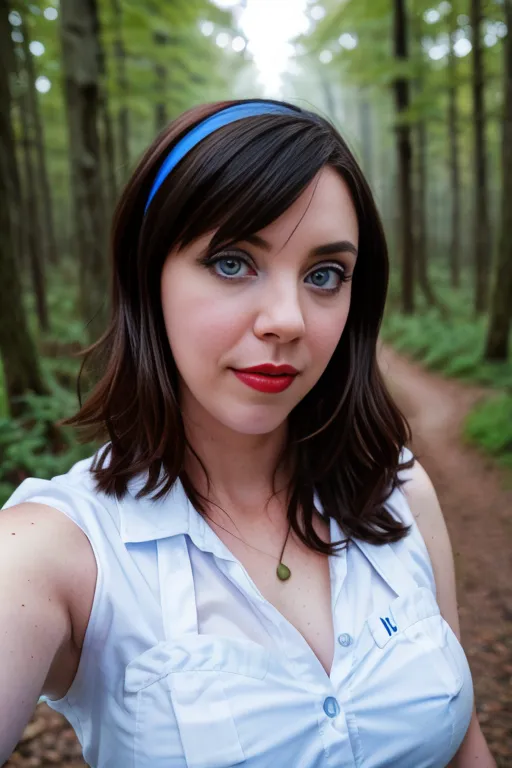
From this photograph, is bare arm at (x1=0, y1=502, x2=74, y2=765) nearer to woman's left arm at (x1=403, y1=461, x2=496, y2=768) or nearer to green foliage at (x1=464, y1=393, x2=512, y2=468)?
woman's left arm at (x1=403, y1=461, x2=496, y2=768)

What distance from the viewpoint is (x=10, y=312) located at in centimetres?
482

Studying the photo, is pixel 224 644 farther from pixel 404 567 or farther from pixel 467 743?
pixel 467 743

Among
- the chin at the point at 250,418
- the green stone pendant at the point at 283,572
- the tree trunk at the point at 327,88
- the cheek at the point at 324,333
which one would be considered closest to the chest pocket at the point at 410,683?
the green stone pendant at the point at 283,572

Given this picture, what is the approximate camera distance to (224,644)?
110 centimetres

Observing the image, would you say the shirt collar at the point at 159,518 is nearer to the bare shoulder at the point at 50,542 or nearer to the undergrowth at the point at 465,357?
the bare shoulder at the point at 50,542

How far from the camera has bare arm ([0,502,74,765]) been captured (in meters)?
0.96

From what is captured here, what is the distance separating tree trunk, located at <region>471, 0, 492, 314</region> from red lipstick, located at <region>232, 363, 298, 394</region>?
10.7 meters

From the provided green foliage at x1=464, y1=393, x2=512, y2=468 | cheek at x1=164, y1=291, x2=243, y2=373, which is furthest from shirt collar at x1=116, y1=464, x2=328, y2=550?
green foliage at x1=464, y1=393, x2=512, y2=468

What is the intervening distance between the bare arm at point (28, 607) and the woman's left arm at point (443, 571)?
3.27 ft

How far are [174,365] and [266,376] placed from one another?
29 cm

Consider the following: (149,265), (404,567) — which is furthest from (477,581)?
(149,265)

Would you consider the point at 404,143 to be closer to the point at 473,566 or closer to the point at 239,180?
the point at 473,566

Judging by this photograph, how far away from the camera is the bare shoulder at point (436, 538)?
152cm

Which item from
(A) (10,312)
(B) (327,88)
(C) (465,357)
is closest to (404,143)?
(C) (465,357)
